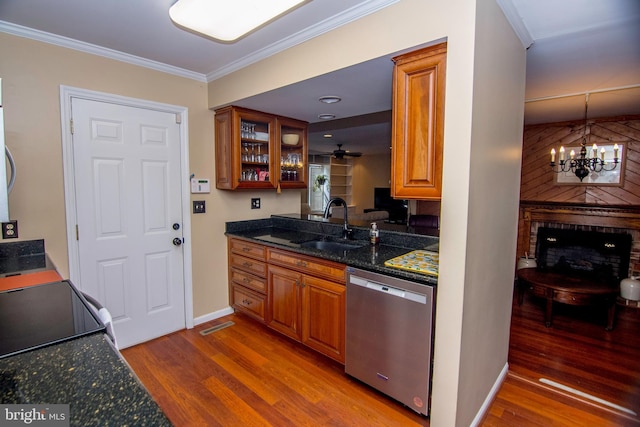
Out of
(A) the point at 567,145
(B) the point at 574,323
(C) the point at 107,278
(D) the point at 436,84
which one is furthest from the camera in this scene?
(A) the point at 567,145

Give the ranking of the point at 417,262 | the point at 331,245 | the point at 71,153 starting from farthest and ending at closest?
the point at 331,245 → the point at 71,153 → the point at 417,262

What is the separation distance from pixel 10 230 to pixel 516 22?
3434 millimetres

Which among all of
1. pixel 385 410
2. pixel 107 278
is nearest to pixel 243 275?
pixel 107 278

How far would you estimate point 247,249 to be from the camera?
309 centimetres

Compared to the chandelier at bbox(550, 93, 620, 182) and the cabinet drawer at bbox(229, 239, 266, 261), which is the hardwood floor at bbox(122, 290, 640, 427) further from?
the chandelier at bbox(550, 93, 620, 182)

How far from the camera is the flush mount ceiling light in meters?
1.56

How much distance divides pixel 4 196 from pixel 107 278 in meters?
1.62

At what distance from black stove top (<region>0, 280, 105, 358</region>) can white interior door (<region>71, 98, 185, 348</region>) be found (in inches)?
47.7

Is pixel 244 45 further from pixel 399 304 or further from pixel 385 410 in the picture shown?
pixel 385 410

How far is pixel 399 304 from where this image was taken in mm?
1886

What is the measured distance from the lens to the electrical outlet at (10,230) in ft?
6.89

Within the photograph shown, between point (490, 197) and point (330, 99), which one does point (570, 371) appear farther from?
point (330, 99)

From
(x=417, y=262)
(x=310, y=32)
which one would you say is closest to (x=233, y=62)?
(x=310, y=32)

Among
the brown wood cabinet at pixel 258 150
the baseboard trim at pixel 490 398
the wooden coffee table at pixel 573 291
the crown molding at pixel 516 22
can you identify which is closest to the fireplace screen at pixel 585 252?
the wooden coffee table at pixel 573 291
